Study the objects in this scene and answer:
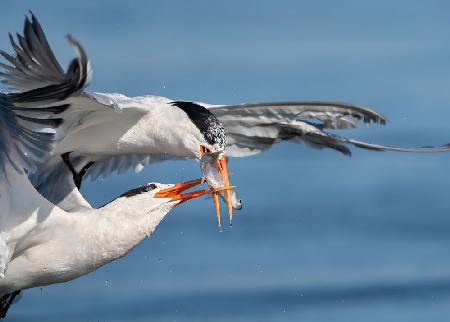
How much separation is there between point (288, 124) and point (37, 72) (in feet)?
5.57

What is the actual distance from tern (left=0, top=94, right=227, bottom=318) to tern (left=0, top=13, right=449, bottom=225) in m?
0.23

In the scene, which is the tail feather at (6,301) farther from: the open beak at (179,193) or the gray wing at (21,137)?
the open beak at (179,193)

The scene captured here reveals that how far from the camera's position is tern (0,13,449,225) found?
6.99m

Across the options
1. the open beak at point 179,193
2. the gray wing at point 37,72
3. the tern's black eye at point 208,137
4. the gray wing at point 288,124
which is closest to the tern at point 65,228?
the open beak at point 179,193

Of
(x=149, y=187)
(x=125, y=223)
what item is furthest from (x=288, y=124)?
(x=125, y=223)

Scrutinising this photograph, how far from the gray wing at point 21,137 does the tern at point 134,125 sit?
5 cm

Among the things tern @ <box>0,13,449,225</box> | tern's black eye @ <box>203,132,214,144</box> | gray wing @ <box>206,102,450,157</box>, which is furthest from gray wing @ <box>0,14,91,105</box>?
gray wing @ <box>206,102,450,157</box>

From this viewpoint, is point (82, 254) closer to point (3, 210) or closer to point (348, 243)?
point (3, 210)

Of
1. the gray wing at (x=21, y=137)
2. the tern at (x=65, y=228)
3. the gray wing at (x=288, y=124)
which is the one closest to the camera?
the gray wing at (x=21, y=137)

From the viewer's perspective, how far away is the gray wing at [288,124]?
8.02 meters

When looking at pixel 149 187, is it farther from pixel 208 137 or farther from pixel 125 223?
pixel 208 137

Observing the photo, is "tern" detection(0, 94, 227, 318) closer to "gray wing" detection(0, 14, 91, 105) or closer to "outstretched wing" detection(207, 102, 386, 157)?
"gray wing" detection(0, 14, 91, 105)

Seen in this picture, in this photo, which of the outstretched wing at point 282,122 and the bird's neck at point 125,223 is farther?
the outstretched wing at point 282,122

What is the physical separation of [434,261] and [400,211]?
1.00 meters
